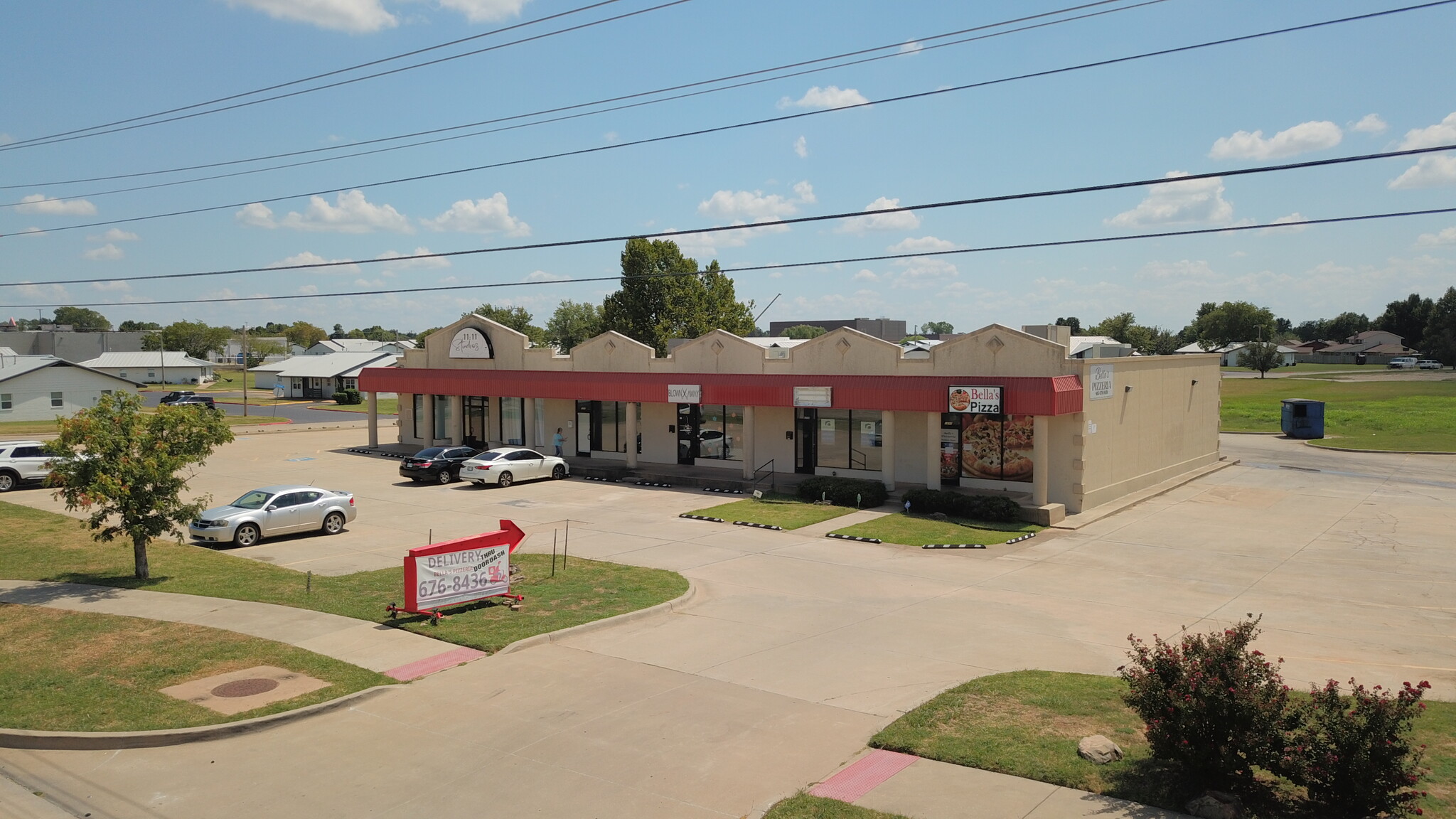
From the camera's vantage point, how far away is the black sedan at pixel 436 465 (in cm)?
3488

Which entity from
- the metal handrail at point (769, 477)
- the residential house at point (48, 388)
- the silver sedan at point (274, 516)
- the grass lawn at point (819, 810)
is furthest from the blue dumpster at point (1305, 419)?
the residential house at point (48, 388)

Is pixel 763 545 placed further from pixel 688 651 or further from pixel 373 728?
pixel 373 728

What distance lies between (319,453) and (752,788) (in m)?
40.9

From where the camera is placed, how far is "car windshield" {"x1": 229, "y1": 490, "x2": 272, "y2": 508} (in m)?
24.2

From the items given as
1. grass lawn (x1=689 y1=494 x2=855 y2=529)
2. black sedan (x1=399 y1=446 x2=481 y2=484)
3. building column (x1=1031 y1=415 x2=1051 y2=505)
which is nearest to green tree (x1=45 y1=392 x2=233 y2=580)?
grass lawn (x1=689 y1=494 x2=855 y2=529)

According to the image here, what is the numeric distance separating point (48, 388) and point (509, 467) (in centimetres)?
4939

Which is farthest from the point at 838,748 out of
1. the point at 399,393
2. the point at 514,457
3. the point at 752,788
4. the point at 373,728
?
the point at 399,393

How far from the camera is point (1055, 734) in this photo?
10.5 metres

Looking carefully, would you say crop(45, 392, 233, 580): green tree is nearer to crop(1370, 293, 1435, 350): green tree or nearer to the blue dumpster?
the blue dumpster

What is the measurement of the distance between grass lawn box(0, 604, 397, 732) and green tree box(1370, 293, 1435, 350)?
17660 cm

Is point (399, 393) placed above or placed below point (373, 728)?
above

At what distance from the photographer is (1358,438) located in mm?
51469

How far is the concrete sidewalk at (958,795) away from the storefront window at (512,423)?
34742 millimetres

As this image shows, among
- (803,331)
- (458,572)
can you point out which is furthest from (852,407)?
(803,331)
